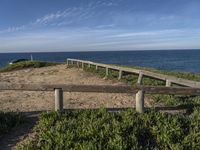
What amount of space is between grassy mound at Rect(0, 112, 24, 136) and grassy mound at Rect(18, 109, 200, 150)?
576mm

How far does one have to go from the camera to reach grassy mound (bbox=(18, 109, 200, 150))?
6527 mm

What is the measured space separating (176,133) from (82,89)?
8.73 ft

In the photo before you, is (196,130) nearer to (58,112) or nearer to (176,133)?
(176,133)

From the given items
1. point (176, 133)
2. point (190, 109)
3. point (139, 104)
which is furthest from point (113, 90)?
point (190, 109)

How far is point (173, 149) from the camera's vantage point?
6.47 m

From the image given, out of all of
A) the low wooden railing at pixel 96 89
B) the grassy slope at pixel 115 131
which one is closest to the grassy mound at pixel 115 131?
the grassy slope at pixel 115 131

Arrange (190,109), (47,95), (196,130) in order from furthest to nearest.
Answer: (47,95)
(190,109)
(196,130)

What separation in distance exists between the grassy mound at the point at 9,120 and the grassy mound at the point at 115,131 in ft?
1.89

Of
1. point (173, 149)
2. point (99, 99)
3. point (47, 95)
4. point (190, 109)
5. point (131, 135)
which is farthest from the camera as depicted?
point (47, 95)

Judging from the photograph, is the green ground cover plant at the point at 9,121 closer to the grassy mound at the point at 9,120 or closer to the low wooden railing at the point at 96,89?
the grassy mound at the point at 9,120

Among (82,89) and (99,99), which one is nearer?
(82,89)

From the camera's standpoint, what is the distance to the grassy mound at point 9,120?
24.5ft

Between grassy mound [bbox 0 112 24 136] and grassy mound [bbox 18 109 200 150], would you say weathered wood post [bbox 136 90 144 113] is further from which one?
grassy mound [bbox 0 112 24 136]

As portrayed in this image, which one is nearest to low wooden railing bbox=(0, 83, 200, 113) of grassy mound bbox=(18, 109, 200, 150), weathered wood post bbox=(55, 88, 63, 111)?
weathered wood post bbox=(55, 88, 63, 111)
